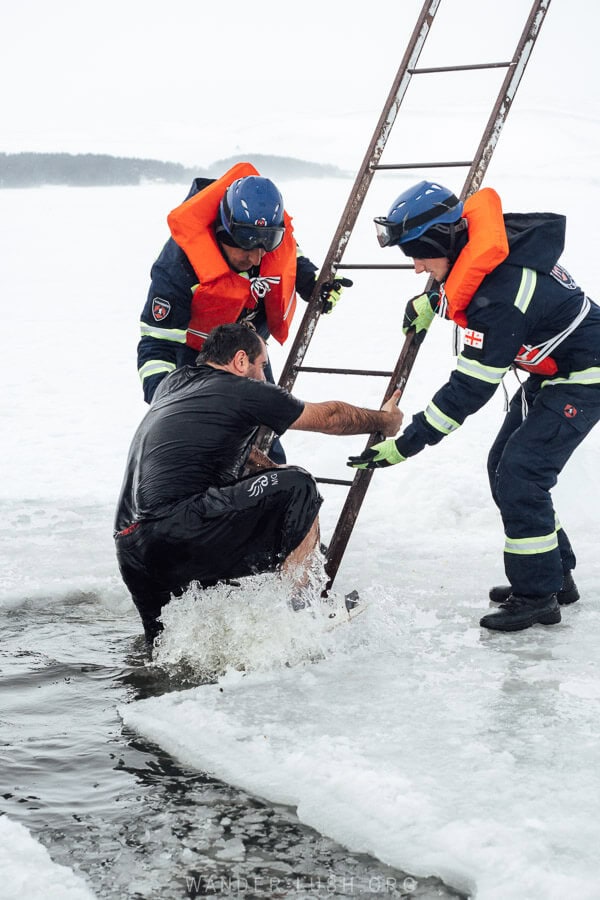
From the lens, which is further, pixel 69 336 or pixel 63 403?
pixel 69 336

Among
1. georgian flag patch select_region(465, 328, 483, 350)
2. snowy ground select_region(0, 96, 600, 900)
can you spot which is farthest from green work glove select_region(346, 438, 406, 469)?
snowy ground select_region(0, 96, 600, 900)

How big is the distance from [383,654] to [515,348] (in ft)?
4.21

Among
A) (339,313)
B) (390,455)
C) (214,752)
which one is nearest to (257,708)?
(214,752)

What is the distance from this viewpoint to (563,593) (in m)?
4.21

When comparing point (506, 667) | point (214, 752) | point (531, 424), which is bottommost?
point (214, 752)

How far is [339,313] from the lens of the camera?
1047cm

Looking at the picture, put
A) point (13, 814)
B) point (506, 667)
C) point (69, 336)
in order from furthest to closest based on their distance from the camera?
point (69, 336), point (506, 667), point (13, 814)

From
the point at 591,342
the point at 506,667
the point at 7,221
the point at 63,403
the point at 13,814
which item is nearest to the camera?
the point at 13,814

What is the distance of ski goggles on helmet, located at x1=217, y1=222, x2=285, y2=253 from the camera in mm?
4080

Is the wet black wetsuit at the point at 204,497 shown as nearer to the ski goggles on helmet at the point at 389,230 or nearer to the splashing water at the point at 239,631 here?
the splashing water at the point at 239,631

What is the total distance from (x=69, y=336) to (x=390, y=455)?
7236mm

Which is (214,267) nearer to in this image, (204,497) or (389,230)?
(389,230)

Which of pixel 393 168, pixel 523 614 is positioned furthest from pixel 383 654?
pixel 393 168

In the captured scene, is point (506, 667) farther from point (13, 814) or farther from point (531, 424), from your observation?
point (13, 814)
